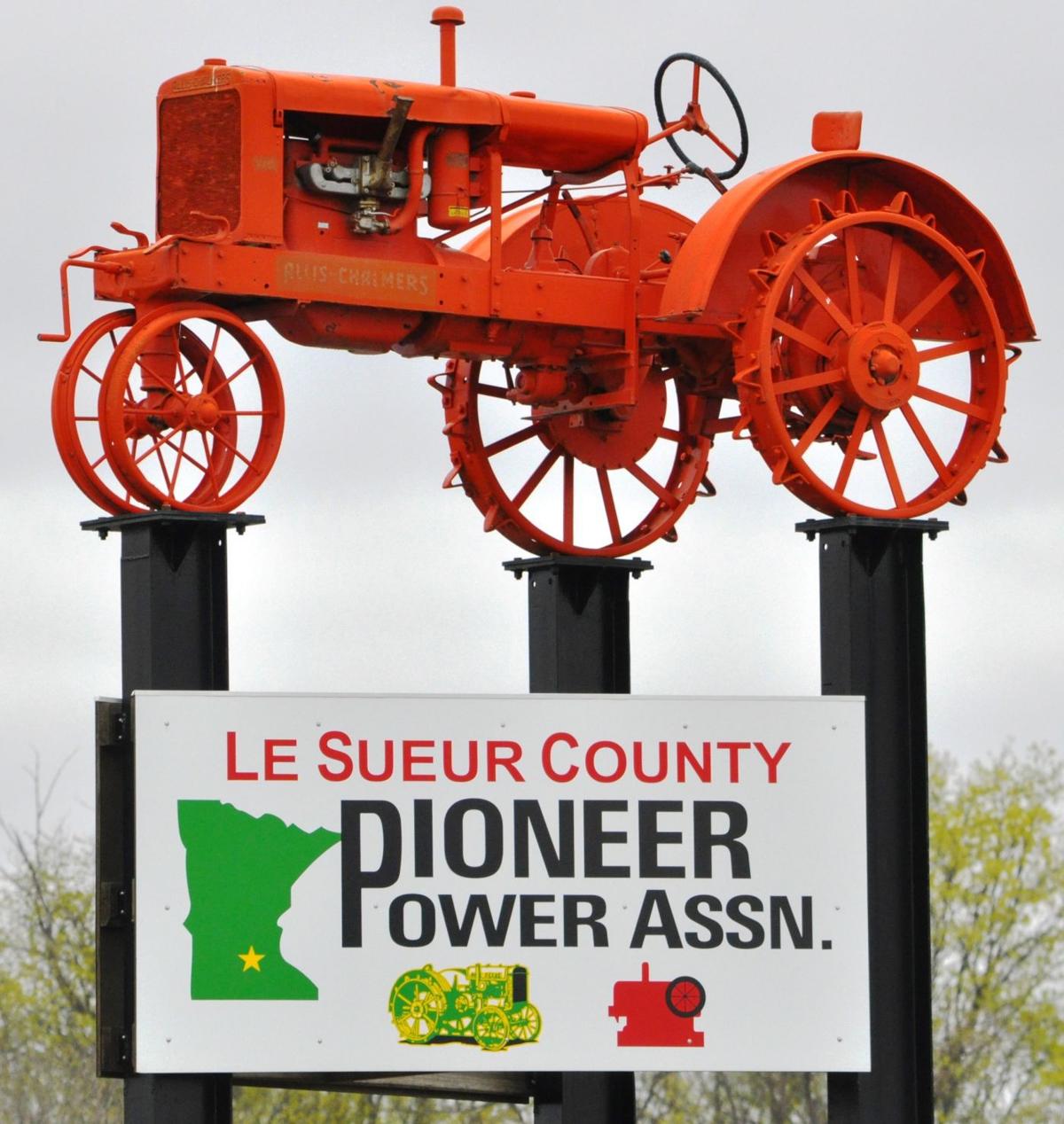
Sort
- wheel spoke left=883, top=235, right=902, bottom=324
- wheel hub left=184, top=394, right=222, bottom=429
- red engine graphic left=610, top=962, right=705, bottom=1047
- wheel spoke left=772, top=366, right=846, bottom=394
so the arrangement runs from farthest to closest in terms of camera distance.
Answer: wheel spoke left=883, top=235, right=902, bottom=324
wheel spoke left=772, top=366, right=846, bottom=394
red engine graphic left=610, top=962, right=705, bottom=1047
wheel hub left=184, top=394, right=222, bottom=429

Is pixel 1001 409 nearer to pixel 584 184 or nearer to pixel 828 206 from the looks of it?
pixel 828 206

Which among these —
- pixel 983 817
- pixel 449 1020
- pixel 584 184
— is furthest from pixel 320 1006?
pixel 983 817

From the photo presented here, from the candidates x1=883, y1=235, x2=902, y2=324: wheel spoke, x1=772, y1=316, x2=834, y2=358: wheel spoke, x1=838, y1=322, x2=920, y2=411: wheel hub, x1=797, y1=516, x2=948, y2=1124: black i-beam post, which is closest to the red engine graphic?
x1=797, y1=516, x2=948, y2=1124: black i-beam post

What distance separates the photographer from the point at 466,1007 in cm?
1456

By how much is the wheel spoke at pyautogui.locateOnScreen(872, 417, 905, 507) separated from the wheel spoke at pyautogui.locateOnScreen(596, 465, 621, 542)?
165 centimetres

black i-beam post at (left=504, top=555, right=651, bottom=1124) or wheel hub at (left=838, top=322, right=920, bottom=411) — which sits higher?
wheel hub at (left=838, top=322, right=920, bottom=411)

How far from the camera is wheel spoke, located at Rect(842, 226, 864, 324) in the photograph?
50.8 feet

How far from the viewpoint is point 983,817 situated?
1364 inches

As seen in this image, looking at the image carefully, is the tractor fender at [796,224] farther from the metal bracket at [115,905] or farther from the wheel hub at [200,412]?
the metal bracket at [115,905]

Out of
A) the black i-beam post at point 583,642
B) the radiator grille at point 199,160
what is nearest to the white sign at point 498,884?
the black i-beam post at point 583,642

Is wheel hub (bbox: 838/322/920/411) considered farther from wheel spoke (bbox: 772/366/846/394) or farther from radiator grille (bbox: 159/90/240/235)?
radiator grille (bbox: 159/90/240/235)

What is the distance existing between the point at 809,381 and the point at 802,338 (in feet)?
0.74

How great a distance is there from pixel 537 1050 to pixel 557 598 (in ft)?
8.50

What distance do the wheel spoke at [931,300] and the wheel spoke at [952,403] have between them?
306mm
